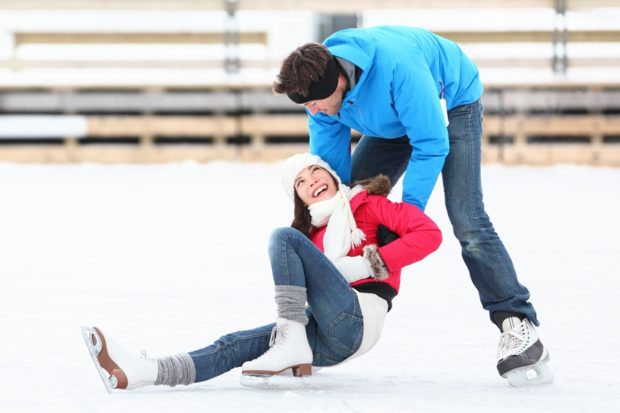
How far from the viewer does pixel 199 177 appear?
844cm

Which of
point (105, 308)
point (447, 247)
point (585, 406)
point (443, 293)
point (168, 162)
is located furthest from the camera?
point (168, 162)

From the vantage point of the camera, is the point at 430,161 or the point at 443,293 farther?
the point at 443,293

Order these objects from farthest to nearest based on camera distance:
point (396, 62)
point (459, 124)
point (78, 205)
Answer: point (78, 205), point (459, 124), point (396, 62)

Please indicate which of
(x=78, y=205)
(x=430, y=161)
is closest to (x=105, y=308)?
(x=430, y=161)

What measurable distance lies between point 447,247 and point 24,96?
564 centimetres

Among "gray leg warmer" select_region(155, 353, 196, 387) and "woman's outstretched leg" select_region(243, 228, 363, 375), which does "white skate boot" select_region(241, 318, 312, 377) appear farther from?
"gray leg warmer" select_region(155, 353, 196, 387)

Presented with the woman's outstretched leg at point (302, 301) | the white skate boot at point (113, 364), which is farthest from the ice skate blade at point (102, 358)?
the woman's outstretched leg at point (302, 301)

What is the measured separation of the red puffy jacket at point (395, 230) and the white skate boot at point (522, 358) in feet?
1.03

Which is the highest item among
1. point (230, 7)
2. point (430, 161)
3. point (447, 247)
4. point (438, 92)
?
point (230, 7)

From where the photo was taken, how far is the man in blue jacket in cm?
251

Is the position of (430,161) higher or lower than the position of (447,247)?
higher

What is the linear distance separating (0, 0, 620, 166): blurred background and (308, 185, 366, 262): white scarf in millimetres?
6584

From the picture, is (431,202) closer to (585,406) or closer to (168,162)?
(168,162)

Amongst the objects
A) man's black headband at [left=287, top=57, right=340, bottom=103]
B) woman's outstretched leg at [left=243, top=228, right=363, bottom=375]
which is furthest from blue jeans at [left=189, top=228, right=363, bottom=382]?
man's black headband at [left=287, top=57, right=340, bottom=103]
